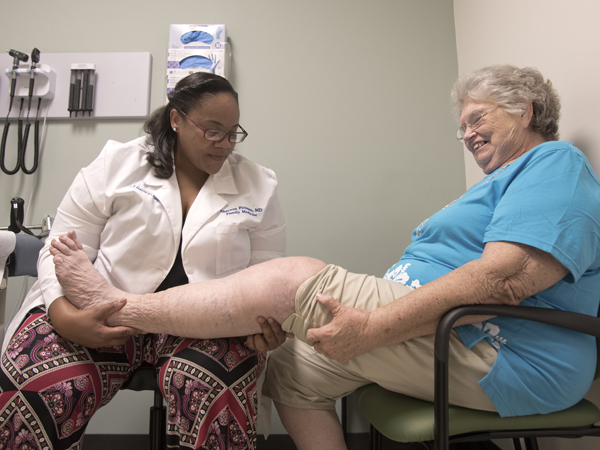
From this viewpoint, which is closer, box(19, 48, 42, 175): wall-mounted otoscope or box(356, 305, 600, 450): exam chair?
box(356, 305, 600, 450): exam chair

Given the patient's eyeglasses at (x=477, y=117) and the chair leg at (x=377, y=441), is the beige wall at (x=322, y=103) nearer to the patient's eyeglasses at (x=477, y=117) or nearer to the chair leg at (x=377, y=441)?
the patient's eyeglasses at (x=477, y=117)

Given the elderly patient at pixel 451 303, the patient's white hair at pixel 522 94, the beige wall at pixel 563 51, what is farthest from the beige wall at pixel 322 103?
the elderly patient at pixel 451 303

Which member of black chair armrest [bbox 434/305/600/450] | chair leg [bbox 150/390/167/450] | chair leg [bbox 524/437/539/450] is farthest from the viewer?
chair leg [bbox 150/390/167/450]

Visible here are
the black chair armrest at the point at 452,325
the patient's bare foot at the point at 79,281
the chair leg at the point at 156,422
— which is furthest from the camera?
the chair leg at the point at 156,422

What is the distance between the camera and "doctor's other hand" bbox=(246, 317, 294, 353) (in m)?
1.01

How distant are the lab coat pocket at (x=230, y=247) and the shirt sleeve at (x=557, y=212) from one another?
74cm

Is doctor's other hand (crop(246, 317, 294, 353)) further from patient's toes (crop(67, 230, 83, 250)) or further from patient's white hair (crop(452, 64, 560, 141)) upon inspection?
patient's white hair (crop(452, 64, 560, 141))

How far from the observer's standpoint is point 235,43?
6.75 feet

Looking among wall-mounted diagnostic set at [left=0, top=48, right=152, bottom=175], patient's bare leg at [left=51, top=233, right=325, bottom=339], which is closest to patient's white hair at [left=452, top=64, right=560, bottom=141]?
patient's bare leg at [left=51, top=233, right=325, bottom=339]

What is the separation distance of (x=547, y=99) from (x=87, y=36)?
2.06m

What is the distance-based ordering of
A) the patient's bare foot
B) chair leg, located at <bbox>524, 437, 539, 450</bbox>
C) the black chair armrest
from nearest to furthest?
the black chair armrest, the patient's bare foot, chair leg, located at <bbox>524, 437, 539, 450</bbox>

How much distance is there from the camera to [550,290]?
3.08ft

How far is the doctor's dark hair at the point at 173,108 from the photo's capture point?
1329 millimetres

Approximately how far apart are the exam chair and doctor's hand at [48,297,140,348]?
66 cm
